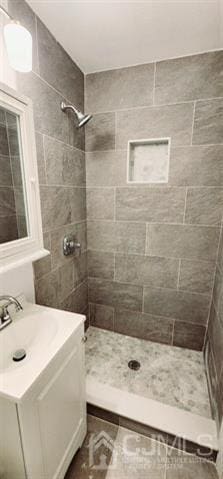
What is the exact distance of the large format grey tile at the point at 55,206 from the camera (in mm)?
1259

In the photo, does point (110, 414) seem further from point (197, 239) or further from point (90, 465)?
point (197, 239)

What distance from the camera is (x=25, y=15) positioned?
1002mm

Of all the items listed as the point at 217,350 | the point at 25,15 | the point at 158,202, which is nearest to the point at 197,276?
the point at 217,350

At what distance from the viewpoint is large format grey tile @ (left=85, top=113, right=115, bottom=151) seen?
5.27 feet

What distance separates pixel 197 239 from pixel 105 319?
1.19 metres

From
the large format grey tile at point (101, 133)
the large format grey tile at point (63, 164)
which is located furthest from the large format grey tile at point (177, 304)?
the large format grey tile at point (101, 133)

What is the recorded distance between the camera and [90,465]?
108cm

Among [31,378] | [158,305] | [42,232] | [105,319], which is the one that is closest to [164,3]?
[42,232]

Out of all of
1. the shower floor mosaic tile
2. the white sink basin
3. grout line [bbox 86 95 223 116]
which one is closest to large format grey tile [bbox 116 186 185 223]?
grout line [bbox 86 95 223 116]

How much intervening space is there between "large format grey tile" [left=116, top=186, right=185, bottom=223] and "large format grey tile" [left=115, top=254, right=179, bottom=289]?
1.15 ft

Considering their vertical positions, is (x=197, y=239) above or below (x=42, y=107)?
below

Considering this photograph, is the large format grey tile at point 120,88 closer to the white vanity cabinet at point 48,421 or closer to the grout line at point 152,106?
the grout line at point 152,106

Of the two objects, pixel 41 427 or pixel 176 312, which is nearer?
pixel 41 427

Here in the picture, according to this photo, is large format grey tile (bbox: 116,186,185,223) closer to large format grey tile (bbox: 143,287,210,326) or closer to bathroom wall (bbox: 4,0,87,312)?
bathroom wall (bbox: 4,0,87,312)
